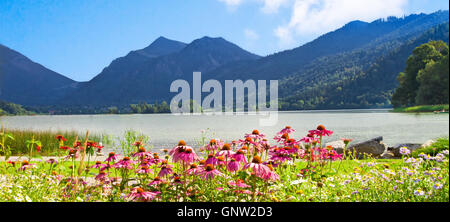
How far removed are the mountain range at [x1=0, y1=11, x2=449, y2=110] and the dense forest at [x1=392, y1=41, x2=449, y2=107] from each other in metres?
4.05

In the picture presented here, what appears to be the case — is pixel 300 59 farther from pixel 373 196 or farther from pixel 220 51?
pixel 373 196

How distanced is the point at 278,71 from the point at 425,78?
52706 mm

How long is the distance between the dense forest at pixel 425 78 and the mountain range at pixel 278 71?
405cm

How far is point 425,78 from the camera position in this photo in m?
34.1

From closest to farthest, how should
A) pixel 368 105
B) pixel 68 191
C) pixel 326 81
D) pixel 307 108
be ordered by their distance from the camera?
pixel 68 191
pixel 368 105
pixel 307 108
pixel 326 81

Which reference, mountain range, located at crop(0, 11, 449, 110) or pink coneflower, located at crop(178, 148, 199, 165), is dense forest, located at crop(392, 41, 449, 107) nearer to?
mountain range, located at crop(0, 11, 449, 110)

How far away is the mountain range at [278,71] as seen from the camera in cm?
4400

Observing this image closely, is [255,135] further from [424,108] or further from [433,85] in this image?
[424,108]

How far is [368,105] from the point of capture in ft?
188

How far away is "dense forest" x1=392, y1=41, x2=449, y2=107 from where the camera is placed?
1302 inches

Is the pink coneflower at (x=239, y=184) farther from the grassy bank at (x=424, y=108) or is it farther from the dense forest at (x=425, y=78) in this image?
the grassy bank at (x=424, y=108)

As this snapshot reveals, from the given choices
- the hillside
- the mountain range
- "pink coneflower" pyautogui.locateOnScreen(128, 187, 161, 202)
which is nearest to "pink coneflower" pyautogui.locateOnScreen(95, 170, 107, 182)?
"pink coneflower" pyautogui.locateOnScreen(128, 187, 161, 202)
